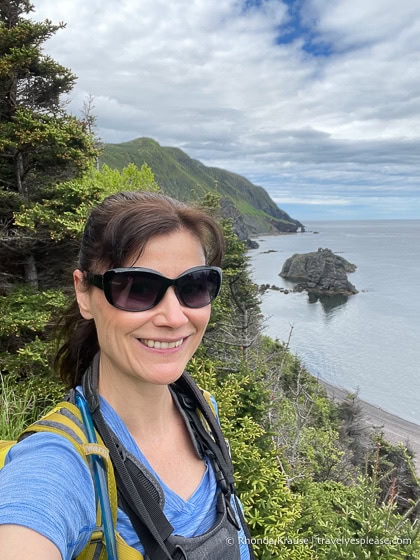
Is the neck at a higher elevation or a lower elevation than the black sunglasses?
lower

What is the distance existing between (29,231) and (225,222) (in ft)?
26.0

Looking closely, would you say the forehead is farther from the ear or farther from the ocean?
the ocean

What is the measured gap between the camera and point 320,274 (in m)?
79.0

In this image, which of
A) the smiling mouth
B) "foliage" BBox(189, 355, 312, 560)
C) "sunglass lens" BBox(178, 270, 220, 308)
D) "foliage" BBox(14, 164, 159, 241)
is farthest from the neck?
"foliage" BBox(14, 164, 159, 241)

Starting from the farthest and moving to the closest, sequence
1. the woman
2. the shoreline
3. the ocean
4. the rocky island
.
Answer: the rocky island, the ocean, the shoreline, the woman

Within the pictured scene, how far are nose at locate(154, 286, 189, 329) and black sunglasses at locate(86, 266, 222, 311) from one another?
0.7 inches

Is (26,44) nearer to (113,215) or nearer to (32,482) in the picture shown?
(113,215)

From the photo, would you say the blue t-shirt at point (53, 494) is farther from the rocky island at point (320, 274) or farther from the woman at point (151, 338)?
the rocky island at point (320, 274)

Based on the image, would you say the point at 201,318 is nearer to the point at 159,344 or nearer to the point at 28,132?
the point at 159,344

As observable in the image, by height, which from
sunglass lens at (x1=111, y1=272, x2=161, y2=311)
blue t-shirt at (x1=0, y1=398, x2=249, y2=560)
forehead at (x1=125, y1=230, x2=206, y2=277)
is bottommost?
blue t-shirt at (x1=0, y1=398, x2=249, y2=560)

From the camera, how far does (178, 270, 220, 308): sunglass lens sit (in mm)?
1630

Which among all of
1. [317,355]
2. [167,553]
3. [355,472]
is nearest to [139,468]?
[167,553]

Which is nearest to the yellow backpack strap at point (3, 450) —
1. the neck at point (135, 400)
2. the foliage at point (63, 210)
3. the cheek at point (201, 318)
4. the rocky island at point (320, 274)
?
the neck at point (135, 400)

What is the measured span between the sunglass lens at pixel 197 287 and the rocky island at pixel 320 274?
249 ft
